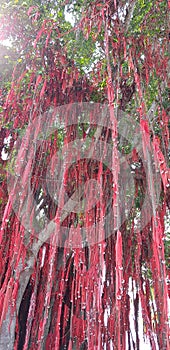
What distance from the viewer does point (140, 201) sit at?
2.27 meters

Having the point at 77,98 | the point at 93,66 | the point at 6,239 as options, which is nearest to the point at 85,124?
the point at 77,98

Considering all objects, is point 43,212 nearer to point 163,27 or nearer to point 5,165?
point 5,165

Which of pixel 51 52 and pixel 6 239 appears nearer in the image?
pixel 51 52

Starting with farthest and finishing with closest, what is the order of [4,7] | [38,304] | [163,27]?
[38,304], [163,27], [4,7]

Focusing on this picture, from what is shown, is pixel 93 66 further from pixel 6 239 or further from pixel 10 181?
Result: pixel 6 239

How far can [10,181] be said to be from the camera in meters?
2.16

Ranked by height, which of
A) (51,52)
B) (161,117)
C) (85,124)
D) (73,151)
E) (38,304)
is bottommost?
(38,304)

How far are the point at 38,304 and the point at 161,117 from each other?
1.65 meters

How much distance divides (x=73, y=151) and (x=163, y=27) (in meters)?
1.09

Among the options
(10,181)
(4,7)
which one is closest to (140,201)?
(10,181)

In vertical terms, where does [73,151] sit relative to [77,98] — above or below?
below

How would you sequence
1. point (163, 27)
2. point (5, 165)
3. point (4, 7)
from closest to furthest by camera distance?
point (4, 7)
point (163, 27)
point (5, 165)

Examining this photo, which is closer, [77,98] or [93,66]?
[77,98]

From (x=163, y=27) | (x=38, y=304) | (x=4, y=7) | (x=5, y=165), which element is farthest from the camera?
(x=5, y=165)
